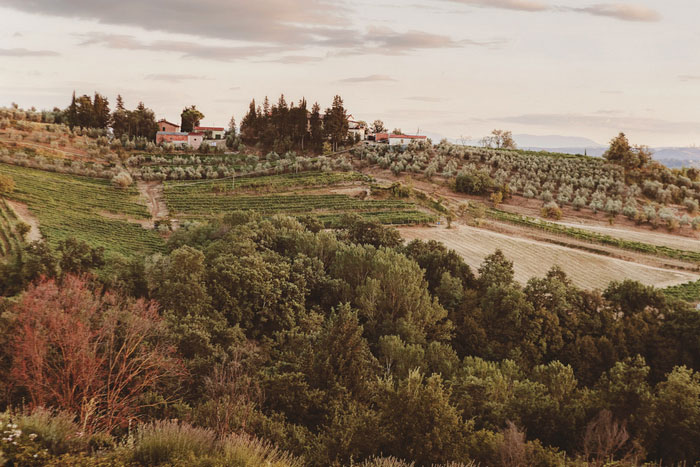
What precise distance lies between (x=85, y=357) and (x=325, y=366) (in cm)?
723

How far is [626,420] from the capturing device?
1497cm

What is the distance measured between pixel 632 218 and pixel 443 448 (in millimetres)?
60632

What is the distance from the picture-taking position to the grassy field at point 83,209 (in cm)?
4218

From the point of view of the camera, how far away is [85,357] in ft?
44.2

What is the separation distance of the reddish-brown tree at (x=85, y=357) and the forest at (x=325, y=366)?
8 cm

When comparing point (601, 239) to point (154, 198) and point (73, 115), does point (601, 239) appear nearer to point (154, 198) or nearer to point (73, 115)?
point (154, 198)

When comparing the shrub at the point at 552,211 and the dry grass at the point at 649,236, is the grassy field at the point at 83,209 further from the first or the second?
the dry grass at the point at 649,236

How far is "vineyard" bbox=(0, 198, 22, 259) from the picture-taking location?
108ft

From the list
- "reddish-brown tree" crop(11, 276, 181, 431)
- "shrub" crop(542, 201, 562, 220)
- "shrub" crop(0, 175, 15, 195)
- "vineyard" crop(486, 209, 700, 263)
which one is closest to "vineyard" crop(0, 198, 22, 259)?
"shrub" crop(0, 175, 15, 195)

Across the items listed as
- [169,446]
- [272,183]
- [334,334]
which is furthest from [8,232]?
[169,446]

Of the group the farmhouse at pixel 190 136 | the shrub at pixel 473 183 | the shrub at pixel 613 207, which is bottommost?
the shrub at pixel 613 207

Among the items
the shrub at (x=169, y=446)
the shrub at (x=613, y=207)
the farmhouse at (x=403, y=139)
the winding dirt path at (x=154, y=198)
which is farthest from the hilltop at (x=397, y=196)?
the shrub at (x=169, y=446)

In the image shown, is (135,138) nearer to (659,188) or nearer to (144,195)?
(144,195)

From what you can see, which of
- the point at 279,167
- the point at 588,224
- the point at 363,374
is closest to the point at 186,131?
the point at 279,167
